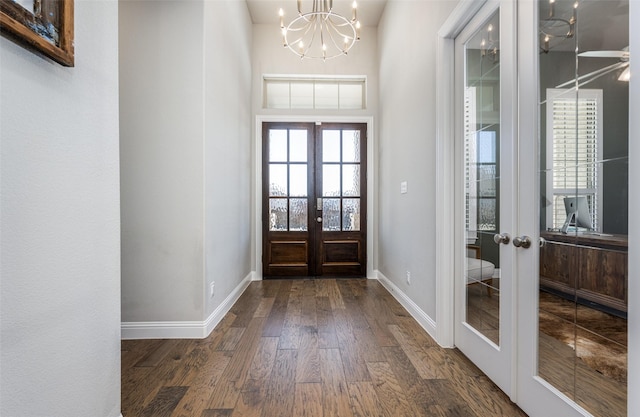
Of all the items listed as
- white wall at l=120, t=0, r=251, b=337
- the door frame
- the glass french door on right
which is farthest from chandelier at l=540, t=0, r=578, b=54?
the door frame

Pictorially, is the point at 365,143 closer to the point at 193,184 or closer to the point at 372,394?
the point at 193,184

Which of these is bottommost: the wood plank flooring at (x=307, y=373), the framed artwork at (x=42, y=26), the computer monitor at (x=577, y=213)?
the wood plank flooring at (x=307, y=373)

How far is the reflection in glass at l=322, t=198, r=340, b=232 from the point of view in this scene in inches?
174

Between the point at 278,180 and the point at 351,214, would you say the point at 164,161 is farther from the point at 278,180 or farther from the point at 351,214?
the point at 351,214

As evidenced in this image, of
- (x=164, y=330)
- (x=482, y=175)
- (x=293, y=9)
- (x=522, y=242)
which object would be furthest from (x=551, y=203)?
(x=293, y=9)

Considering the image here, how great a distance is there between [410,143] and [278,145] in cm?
205

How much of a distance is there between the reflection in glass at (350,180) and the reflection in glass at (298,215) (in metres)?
0.60

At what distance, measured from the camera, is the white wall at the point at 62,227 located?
835mm

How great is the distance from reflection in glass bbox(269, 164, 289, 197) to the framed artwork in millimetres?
3362

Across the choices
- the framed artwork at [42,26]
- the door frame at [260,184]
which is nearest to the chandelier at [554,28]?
the framed artwork at [42,26]

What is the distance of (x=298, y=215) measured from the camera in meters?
4.41

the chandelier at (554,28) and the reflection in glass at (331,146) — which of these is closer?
the chandelier at (554,28)

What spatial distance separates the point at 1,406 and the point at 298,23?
452 centimetres

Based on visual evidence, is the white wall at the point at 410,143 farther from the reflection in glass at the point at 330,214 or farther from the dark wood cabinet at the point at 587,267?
the dark wood cabinet at the point at 587,267
